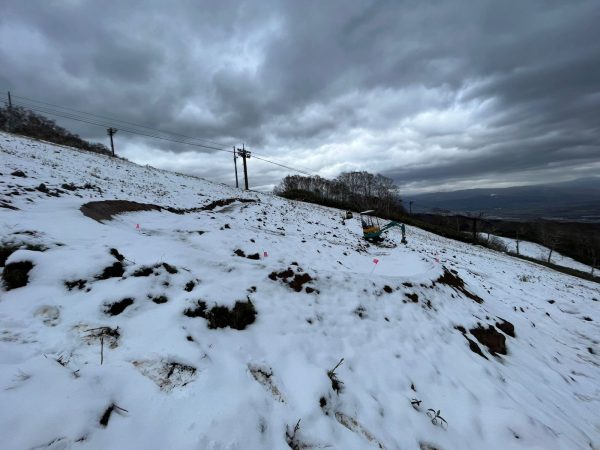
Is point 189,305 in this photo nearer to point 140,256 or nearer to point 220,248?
point 140,256

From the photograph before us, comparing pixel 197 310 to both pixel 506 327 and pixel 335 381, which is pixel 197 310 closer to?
pixel 335 381

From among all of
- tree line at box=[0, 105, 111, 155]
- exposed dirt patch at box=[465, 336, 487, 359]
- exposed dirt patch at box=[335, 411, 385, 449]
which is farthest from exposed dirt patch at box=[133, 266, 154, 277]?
tree line at box=[0, 105, 111, 155]

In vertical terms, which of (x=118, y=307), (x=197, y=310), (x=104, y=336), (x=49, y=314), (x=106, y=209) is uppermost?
(x=106, y=209)

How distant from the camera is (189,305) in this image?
4969mm

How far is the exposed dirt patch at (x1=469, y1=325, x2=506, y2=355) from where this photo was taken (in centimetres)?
740

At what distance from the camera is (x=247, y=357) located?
4.29 metres

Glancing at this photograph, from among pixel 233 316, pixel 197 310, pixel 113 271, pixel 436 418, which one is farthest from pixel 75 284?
pixel 436 418

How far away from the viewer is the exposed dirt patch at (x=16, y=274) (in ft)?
15.2

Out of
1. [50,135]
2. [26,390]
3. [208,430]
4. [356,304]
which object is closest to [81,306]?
[26,390]

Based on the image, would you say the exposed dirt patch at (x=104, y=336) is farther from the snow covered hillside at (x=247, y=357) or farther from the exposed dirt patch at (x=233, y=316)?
the exposed dirt patch at (x=233, y=316)

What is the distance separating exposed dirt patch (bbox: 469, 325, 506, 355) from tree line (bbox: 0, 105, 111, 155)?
6327cm

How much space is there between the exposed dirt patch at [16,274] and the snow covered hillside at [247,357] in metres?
0.03

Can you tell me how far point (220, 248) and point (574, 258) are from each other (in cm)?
8683

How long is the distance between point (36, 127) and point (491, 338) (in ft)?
264
